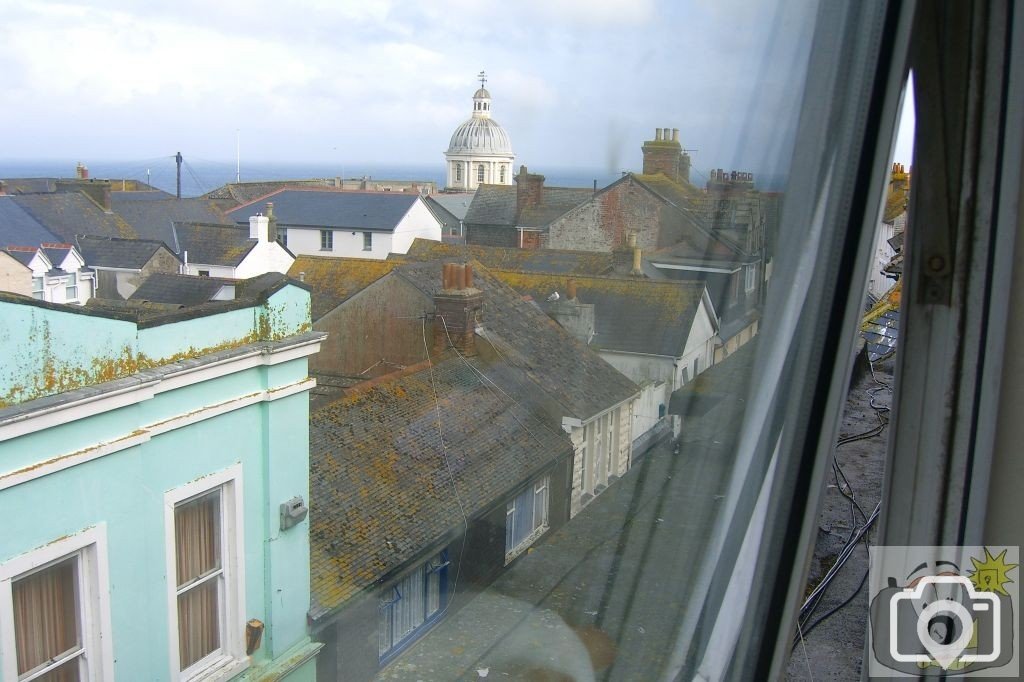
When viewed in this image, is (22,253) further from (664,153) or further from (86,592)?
(664,153)

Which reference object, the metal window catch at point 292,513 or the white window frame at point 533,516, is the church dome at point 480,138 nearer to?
the white window frame at point 533,516

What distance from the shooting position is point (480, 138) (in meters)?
0.97

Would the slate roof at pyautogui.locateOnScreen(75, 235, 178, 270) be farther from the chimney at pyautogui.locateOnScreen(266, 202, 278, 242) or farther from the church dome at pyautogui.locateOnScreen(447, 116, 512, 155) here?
the church dome at pyautogui.locateOnScreen(447, 116, 512, 155)

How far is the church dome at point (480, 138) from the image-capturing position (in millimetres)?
917

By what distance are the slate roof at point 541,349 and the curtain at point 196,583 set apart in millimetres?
472

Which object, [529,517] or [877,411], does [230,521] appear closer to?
[529,517]

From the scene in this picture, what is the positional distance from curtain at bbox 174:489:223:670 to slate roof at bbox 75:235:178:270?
0.35 metres

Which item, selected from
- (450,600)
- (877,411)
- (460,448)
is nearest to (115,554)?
(450,600)

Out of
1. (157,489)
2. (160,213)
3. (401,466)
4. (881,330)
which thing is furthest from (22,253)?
(881,330)

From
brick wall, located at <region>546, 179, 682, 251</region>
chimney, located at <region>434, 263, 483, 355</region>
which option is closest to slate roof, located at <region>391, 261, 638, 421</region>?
chimney, located at <region>434, 263, 483, 355</region>

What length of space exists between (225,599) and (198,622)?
0.14 ft

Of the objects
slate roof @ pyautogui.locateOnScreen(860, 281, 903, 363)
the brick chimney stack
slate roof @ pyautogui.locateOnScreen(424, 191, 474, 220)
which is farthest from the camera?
slate roof @ pyautogui.locateOnScreen(860, 281, 903, 363)

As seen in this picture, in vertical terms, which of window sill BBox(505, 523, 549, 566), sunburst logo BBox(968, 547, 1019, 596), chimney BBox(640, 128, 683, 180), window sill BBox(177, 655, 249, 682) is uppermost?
chimney BBox(640, 128, 683, 180)

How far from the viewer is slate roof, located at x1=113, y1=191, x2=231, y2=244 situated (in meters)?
0.98
